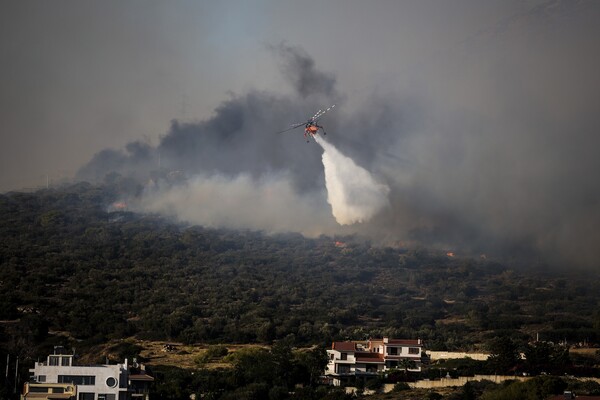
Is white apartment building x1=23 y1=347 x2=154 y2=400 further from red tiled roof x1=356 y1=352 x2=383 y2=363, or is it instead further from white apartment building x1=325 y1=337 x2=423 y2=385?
red tiled roof x1=356 y1=352 x2=383 y2=363

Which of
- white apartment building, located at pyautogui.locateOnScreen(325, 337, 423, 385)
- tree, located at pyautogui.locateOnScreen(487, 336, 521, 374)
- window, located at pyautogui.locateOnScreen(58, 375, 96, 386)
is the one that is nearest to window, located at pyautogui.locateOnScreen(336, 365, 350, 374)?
white apartment building, located at pyautogui.locateOnScreen(325, 337, 423, 385)

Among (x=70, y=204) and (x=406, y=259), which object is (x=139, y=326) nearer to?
(x=406, y=259)

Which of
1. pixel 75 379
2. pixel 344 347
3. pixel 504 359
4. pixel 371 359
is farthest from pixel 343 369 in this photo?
pixel 75 379

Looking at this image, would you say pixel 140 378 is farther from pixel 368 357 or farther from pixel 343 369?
pixel 368 357

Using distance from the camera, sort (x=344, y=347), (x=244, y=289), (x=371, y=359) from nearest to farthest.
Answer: (x=344, y=347) < (x=371, y=359) < (x=244, y=289)

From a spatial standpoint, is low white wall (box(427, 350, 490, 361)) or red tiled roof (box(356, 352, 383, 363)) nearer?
red tiled roof (box(356, 352, 383, 363))

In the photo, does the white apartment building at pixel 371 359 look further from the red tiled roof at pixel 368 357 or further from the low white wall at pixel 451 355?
the low white wall at pixel 451 355
